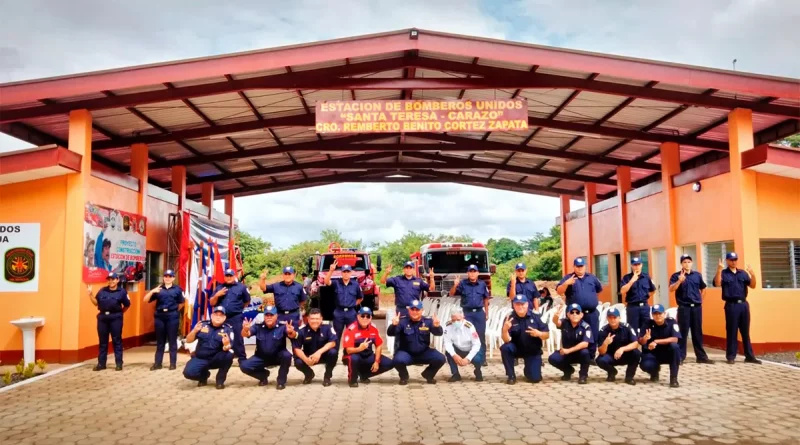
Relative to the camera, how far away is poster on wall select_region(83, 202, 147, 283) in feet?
34.8

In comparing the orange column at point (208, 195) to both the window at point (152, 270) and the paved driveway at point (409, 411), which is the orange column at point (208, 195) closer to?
the window at point (152, 270)

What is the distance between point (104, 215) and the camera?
1128cm

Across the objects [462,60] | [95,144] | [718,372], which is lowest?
[718,372]

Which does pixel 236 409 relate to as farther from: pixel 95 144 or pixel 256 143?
pixel 256 143

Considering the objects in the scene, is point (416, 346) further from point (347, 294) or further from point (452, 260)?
point (452, 260)

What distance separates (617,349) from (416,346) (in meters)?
2.73

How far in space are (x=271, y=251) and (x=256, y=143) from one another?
31.3 m

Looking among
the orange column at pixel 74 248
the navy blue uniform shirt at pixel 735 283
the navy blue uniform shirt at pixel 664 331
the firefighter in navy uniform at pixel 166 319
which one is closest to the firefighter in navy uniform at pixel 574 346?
the navy blue uniform shirt at pixel 664 331

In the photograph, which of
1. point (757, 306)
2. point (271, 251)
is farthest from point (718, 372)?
point (271, 251)

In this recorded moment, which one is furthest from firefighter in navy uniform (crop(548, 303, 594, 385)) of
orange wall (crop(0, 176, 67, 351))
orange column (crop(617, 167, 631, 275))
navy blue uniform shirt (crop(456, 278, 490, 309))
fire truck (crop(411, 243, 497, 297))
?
orange column (crop(617, 167, 631, 275))

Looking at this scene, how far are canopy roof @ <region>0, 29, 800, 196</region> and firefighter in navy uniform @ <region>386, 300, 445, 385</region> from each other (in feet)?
15.4

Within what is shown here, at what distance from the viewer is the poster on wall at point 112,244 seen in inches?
417

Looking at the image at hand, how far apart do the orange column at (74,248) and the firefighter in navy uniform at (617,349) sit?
853cm

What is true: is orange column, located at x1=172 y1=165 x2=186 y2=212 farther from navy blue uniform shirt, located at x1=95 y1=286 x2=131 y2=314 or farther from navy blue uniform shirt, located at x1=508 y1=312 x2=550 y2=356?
navy blue uniform shirt, located at x1=508 y1=312 x2=550 y2=356
